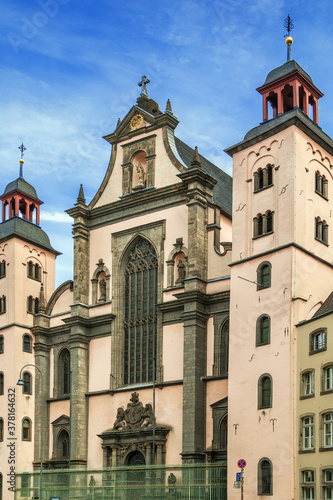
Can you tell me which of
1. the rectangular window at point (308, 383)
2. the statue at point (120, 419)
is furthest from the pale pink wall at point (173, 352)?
the rectangular window at point (308, 383)

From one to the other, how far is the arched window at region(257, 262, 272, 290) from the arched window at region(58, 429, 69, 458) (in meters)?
18.4

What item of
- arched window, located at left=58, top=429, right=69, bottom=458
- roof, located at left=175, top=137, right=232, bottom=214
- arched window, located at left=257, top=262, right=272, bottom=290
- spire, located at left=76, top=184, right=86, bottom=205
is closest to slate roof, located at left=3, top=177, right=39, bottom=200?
spire, located at left=76, top=184, right=86, bottom=205

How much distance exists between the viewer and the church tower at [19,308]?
177 ft

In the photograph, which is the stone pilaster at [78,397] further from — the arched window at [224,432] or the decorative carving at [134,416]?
the arched window at [224,432]

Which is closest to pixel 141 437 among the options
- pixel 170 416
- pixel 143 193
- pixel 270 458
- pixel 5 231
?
pixel 170 416

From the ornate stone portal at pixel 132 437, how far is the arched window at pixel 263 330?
9.15m

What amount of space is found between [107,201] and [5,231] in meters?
9.79

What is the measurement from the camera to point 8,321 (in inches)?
2244

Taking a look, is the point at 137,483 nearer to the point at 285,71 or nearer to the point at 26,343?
the point at 26,343

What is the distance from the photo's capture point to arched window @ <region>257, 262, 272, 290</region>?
4112 centimetres

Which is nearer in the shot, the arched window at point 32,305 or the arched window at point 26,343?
the arched window at point 26,343

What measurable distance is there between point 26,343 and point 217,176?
17679mm

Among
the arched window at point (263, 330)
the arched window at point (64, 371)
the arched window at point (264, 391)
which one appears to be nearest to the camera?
the arched window at point (264, 391)

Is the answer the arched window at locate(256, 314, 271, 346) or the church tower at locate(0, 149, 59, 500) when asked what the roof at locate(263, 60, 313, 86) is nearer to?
the arched window at locate(256, 314, 271, 346)
